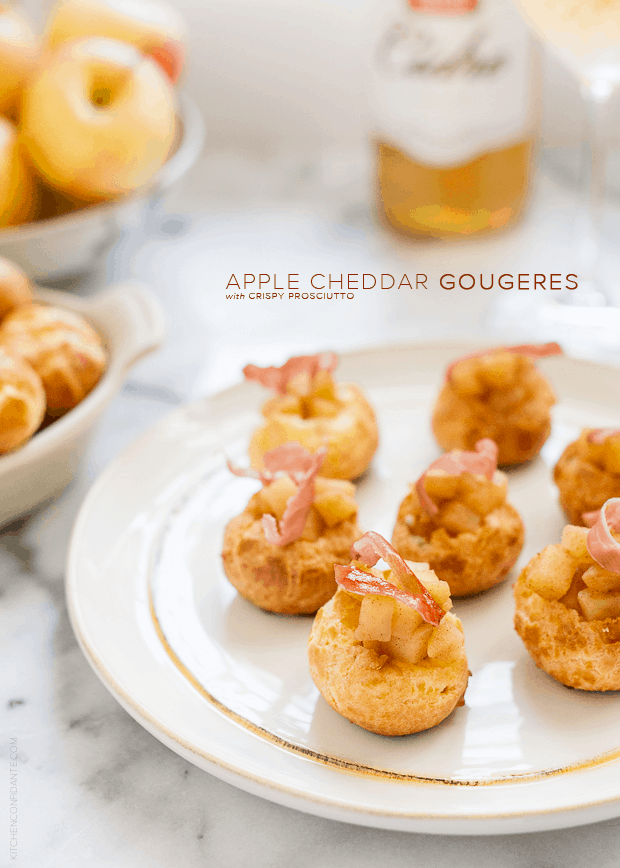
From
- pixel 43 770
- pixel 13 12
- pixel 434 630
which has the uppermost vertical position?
pixel 13 12

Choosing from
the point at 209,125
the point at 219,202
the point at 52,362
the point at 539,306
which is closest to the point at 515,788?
the point at 52,362

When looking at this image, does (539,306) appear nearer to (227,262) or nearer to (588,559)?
(227,262)

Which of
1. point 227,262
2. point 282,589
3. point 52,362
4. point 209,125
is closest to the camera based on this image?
point 282,589

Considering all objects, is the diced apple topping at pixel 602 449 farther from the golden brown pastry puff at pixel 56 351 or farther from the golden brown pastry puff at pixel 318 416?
the golden brown pastry puff at pixel 56 351

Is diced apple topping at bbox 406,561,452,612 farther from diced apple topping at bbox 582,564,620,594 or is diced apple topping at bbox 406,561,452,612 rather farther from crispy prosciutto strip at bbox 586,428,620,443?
crispy prosciutto strip at bbox 586,428,620,443

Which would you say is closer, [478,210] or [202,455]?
A: [202,455]

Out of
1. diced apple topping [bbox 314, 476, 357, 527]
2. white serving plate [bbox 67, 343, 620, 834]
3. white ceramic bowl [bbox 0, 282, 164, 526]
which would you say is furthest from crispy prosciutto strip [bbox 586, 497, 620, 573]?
white ceramic bowl [bbox 0, 282, 164, 526]

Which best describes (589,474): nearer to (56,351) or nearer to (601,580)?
(601,580)

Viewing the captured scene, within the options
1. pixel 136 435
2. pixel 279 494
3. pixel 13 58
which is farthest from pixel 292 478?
pixel 13 58
